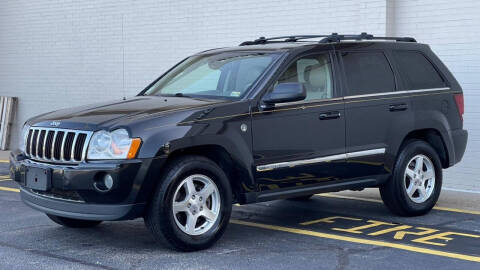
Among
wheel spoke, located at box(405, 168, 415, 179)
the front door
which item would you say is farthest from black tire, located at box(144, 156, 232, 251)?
wheel spoke, located at box(405, 168, 415, 179)

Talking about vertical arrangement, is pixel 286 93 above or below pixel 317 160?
above

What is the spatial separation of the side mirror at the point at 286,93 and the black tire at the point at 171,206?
31.8 inches

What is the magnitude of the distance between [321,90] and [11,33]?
11.5 meters

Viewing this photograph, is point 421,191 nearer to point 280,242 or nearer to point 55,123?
point 280,242

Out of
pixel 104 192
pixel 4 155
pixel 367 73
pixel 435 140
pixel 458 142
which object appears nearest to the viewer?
pixel 104 192

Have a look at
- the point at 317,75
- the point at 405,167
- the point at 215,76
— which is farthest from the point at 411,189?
the point at 215,76

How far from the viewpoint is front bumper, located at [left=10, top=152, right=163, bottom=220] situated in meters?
6.24

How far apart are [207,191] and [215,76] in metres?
1.50

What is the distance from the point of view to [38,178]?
667 centimetres

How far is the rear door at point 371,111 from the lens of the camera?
778 centimetres

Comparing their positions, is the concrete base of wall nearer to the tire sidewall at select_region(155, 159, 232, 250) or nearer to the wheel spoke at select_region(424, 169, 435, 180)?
the wheel spoke at select_region(424, 169, 435, 180)

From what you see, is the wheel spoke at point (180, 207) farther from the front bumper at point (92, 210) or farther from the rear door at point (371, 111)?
the rear door at point (371, 111)

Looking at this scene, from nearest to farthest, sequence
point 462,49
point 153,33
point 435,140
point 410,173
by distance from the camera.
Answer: point 410,173 → point 435,140 → point 462,49 → point 153,33

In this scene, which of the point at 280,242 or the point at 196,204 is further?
the point at 280,242
